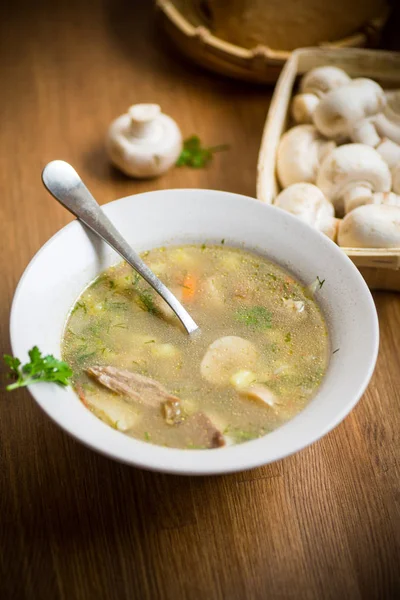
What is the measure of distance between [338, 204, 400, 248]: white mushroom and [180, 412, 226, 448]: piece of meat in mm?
773

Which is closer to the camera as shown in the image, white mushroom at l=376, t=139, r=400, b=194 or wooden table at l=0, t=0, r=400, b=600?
wooden table at l=0, t=0, r=400, b=600

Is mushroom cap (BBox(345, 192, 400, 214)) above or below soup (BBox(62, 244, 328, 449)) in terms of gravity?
above

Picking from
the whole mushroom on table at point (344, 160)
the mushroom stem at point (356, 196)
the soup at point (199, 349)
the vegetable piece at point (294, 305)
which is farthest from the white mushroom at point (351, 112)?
the vegetable piece at point (294, 305)

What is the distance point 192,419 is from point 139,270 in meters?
0.44

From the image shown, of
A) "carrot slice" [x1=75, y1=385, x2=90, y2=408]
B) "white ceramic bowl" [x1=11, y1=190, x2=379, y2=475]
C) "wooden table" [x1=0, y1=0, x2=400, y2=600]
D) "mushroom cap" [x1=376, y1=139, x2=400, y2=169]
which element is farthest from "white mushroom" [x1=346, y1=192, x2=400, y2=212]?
"carrot slice" [x1=75, y1=385, x2=90, y2=408]

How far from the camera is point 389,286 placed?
207 cm

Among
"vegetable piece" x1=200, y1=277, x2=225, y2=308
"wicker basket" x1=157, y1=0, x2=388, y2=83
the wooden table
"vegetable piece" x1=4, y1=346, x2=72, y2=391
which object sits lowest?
the wooden table

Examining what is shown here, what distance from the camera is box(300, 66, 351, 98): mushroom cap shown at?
93.9 inches

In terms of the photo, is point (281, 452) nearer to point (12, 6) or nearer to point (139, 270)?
point (139, 270)

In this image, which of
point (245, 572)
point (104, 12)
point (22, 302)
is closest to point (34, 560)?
point (245, 572)

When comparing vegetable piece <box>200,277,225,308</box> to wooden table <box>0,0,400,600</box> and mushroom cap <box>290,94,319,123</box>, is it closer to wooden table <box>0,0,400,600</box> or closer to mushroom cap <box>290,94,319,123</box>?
wooden table <box>0,0,400,600</box>

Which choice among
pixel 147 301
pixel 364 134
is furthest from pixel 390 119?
pixel 147 301

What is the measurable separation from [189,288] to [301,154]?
0.72m

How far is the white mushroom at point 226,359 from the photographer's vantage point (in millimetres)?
1590
